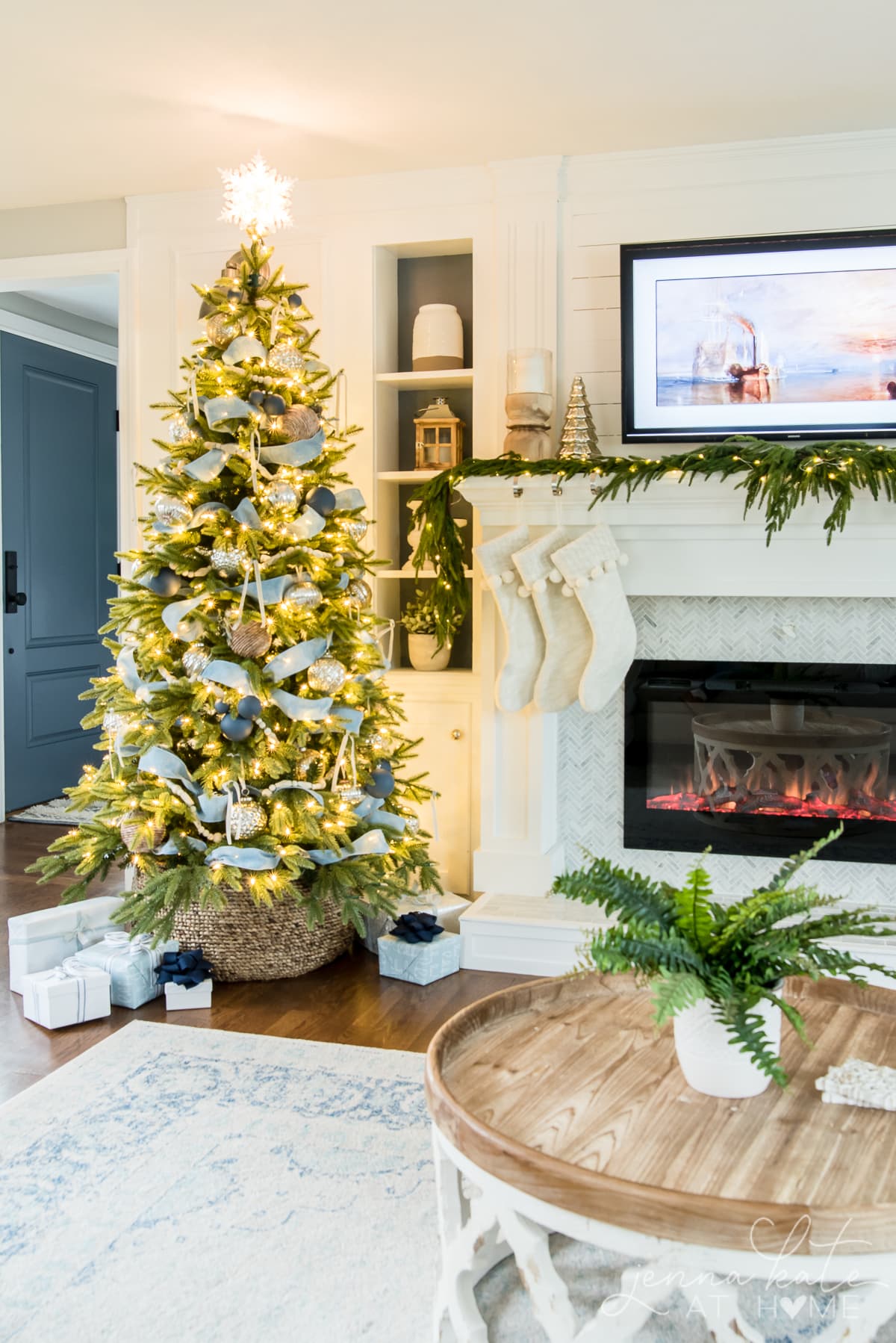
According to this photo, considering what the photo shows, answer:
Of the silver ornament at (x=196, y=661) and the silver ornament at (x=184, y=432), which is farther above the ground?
the silver ornament at (x=184, y=432)

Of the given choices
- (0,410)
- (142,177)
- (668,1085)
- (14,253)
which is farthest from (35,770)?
(668,1085)

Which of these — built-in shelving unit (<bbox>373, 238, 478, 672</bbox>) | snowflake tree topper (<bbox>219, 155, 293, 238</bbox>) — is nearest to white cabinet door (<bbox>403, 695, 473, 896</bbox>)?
built-in shelving unit (<bbox>373, 238, 478, 672</bbox>)

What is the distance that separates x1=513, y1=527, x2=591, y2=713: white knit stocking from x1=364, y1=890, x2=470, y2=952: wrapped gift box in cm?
68

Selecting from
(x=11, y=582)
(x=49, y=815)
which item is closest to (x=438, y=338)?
(x=11, y=582)

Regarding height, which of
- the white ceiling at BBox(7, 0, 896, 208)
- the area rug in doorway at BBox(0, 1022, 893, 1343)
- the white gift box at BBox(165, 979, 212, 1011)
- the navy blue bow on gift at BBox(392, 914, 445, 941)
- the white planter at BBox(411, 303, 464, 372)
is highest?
the white ceiling at BBox(7, 0, 896, 208)

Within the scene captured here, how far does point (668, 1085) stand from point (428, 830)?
235 centimetres

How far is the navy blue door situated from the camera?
512cm

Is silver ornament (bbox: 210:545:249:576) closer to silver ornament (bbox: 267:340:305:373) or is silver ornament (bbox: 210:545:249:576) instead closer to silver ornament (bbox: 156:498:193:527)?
silver ornament (bbox: 156:498:193:527)

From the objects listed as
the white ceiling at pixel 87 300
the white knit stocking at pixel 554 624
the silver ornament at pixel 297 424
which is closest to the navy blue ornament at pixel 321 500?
the silver ornament at pixel 297 424

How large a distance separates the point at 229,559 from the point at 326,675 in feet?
1.30

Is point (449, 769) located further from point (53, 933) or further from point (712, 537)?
point (53, 933)

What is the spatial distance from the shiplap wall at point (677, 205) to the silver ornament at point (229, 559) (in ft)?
3.85

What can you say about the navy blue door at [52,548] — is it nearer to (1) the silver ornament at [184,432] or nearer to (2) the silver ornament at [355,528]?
(1) the silver ornament at [184,432]

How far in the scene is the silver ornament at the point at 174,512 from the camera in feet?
9.73
